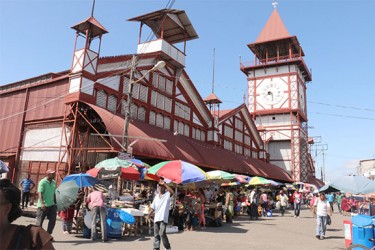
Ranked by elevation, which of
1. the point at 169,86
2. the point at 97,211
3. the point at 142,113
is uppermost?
the point at 169,86

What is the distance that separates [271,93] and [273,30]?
1079 centimetres

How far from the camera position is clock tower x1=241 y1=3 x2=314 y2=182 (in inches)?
1874

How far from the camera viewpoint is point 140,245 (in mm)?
9258

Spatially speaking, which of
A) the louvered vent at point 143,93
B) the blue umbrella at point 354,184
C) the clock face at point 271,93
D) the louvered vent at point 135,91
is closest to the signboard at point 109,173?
the blue umbrella at point 354,184

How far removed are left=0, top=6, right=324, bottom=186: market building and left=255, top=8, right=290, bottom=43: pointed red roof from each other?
2765 centimetres

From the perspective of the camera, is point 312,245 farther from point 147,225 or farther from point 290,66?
point 290,66

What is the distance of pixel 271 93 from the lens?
4941 centimetres

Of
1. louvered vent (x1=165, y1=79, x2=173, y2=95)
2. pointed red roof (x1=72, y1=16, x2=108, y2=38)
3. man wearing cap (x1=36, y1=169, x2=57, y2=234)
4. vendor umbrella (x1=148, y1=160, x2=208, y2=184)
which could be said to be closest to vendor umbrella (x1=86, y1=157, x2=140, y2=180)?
vendor umbrella (x1=148, y1=160, x2=208, y2=184)

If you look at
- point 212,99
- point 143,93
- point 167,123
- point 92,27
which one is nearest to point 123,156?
point 92,27

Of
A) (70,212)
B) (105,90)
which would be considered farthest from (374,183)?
(105,90)

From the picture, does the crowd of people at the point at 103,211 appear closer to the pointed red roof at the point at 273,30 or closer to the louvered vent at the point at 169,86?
the louvered vent at the point at 169,86

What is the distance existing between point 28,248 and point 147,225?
402 inches

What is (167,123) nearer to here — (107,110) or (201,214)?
(107,110)

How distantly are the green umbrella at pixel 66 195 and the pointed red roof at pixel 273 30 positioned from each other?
149 feet
